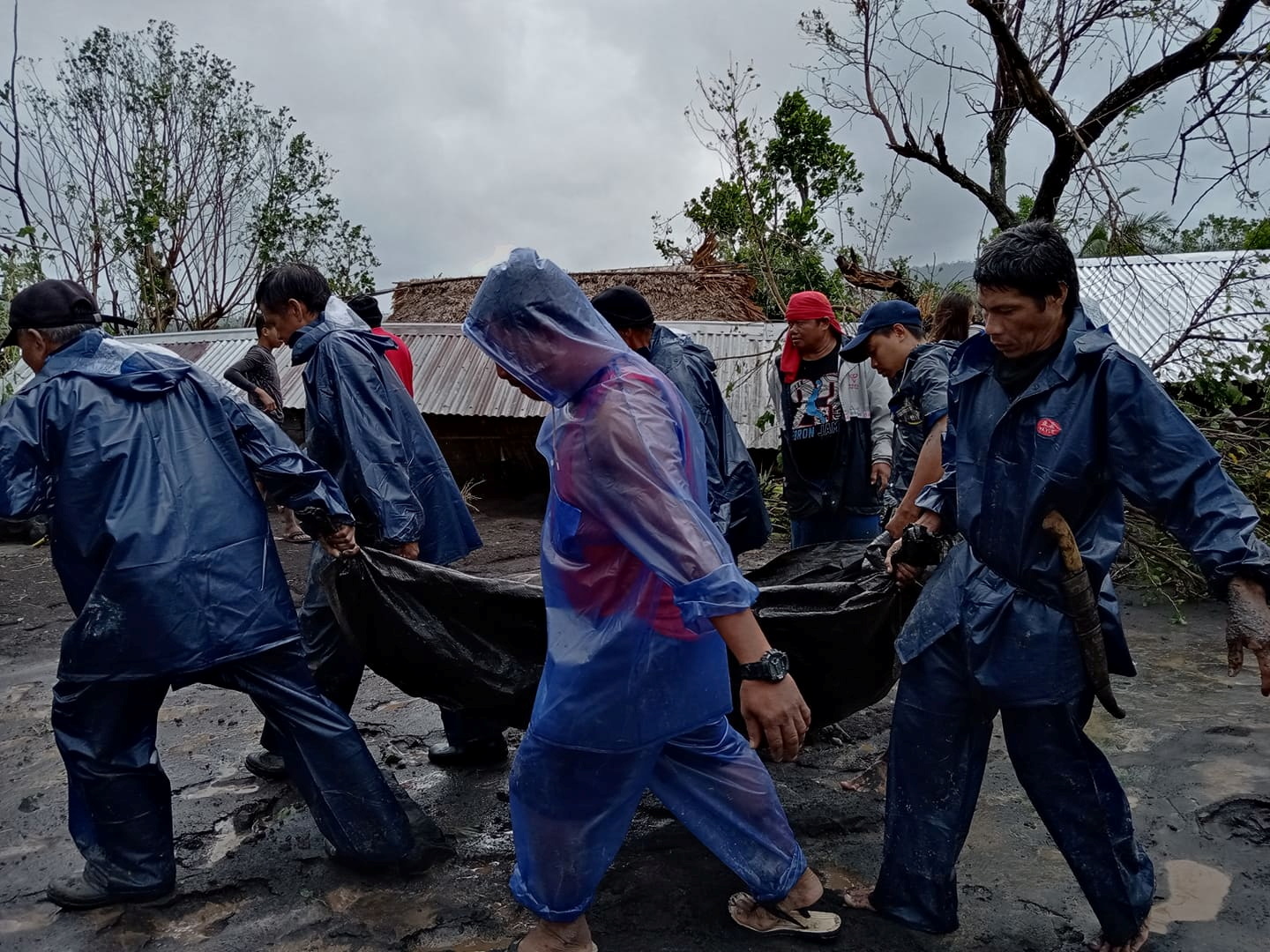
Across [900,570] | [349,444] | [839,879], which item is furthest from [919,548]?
[349,444]

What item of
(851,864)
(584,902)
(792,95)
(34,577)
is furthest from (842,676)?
(792,95)

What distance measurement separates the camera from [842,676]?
281cm

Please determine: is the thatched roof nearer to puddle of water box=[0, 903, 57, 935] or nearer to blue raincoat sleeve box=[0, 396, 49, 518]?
blue raincoat sleeve box=[0, 396, 49, 518]

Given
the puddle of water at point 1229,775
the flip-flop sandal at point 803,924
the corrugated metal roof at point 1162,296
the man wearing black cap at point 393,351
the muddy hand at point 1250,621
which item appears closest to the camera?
the muddy hand at point 1250,621

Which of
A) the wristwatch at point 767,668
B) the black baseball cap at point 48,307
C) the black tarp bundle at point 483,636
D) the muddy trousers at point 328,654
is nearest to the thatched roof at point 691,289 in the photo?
the muddy trousers at point 328,654

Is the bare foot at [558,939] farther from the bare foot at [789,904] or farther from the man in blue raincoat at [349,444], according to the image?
the man in blue raincoat at [349,444]

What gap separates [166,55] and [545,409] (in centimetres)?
→ 1219

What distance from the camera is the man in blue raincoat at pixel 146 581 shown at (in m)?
2.46

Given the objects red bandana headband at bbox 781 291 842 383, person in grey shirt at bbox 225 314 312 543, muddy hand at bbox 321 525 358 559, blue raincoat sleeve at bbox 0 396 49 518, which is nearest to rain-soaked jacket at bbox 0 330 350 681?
blue raincoat sleeve at bbox 0 396 49 518

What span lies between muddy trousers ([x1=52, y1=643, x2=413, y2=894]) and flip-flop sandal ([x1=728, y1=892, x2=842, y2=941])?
1.06 meters

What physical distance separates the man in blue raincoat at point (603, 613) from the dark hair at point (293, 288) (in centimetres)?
145

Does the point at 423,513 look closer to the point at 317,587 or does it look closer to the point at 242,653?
the point at 317,587

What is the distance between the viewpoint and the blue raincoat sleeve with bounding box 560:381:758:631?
5.93ft

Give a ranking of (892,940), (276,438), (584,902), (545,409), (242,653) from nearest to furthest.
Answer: (584,902)
(892,940)
(242,653)
(276,438)
(545,409)
